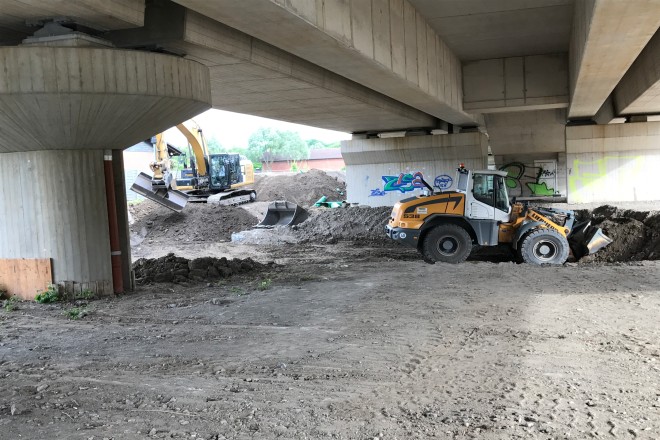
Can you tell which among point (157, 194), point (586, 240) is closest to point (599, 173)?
point (586, 240)

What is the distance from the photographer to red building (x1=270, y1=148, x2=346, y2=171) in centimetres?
10325

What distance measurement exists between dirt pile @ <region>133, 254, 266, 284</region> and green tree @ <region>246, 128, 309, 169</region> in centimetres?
9426

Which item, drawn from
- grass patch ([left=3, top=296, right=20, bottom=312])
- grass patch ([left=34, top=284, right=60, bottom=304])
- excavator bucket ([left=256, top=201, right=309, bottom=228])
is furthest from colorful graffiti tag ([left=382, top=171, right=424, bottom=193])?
grass patch ([left=3, top=296, right=20, bottom=312])

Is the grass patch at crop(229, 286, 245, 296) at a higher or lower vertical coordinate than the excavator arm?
lower

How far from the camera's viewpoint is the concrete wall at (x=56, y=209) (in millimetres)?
10531

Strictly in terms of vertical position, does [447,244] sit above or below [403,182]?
below

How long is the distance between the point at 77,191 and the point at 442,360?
7099 mm

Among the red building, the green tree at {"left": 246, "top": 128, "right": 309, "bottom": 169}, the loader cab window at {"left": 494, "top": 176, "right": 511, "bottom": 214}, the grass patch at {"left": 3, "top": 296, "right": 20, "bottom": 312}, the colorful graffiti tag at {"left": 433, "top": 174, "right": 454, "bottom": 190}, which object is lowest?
the grass patch at {"left": 3, "top": 296, "right": 20, "bottom": 312}

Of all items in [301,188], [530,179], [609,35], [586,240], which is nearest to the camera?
[609,35]

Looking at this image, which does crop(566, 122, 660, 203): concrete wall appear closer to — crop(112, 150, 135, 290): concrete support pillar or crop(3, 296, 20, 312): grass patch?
crop(112, 150, 135, 290): concrete support pillar

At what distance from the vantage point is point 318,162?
105312 millimetres

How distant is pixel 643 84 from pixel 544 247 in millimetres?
5380

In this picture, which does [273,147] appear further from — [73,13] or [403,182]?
[73,13]

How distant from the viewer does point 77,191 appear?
10.6 meters
